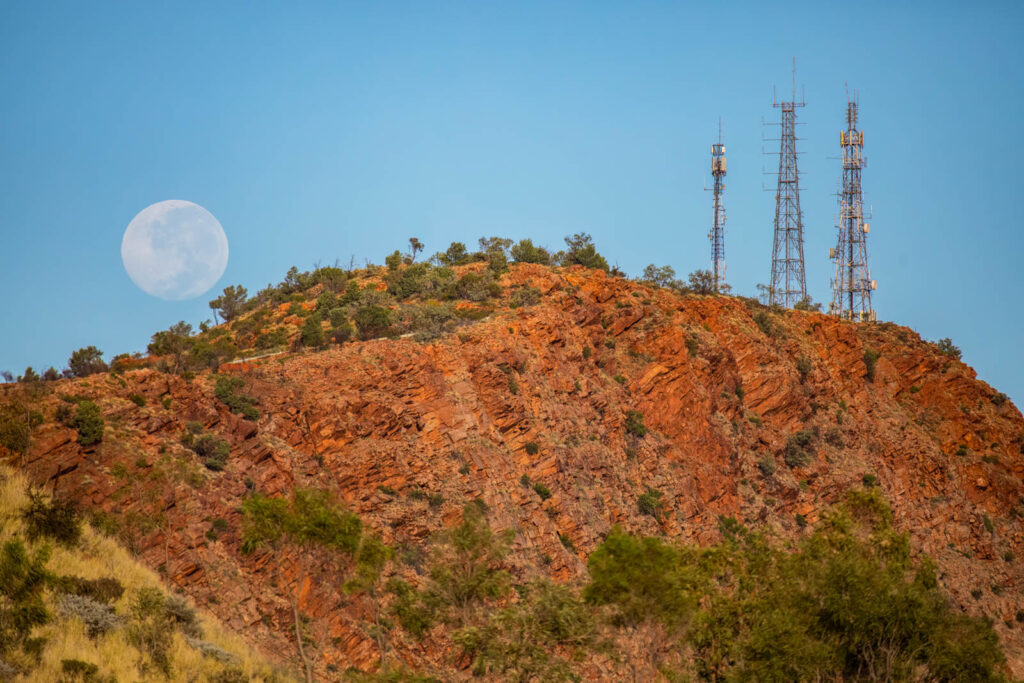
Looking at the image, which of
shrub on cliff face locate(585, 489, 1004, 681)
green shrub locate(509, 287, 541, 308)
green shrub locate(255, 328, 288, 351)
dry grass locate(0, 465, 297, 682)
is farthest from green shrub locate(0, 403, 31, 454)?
green shrub locate(509, 287, 541, 308)

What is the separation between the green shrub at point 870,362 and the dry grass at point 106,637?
2542 inches

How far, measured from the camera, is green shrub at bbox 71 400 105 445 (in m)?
42.5

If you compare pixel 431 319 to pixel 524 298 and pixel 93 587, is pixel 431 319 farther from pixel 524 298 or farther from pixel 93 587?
pixel 93 587

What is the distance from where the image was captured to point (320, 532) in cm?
3403

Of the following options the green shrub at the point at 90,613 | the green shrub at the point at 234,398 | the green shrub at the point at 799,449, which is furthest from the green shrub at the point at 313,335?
the green shrub at the point at 90,613

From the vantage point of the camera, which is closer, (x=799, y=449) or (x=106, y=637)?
(x=106, y=637)

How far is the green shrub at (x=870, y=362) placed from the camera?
3465 inches

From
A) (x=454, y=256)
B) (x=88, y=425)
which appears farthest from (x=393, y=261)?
(x=88, y=425)

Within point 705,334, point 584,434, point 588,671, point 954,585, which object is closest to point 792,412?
point 705,334

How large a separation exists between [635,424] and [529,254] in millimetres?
23955

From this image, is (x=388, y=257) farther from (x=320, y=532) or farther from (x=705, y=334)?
(x=320, y=532)

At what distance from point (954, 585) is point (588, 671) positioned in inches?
1401

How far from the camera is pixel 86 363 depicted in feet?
190

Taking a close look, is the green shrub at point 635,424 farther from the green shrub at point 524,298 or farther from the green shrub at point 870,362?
the green shrub at point 870,362
